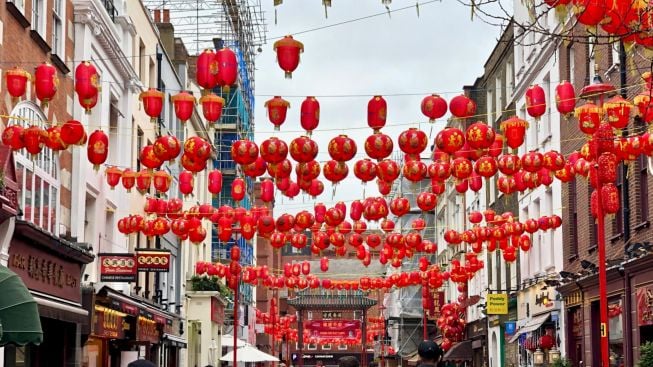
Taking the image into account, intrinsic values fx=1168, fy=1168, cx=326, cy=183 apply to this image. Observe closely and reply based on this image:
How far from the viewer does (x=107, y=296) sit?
1088 inches

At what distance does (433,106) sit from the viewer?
21.9 meters

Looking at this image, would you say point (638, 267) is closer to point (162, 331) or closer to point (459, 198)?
point (162, 331)

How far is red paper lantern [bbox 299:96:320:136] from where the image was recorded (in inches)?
848

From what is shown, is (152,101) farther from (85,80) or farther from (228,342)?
(228,342)

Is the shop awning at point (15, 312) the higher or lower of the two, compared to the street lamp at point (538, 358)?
higher

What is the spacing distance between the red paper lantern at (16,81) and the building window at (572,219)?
17.4 meters

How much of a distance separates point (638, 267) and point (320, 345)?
344ft

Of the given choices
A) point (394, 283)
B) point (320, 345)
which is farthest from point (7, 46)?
point (320, 345)

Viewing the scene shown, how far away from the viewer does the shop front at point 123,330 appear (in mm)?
28030

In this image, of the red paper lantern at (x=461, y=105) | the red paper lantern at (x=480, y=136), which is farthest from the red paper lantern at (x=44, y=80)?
the red paper lantern at (x=480, y=136)

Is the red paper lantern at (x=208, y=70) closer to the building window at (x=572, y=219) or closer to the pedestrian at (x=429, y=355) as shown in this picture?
the pedestrian at (x=429, y=355)

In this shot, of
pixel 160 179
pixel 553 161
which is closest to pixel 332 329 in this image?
pixel 160 179

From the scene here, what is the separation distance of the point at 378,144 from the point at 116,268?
8672 mm

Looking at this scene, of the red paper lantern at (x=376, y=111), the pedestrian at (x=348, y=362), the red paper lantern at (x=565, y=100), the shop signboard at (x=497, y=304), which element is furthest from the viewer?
→ the shop signboard at (x=497, y=304)
